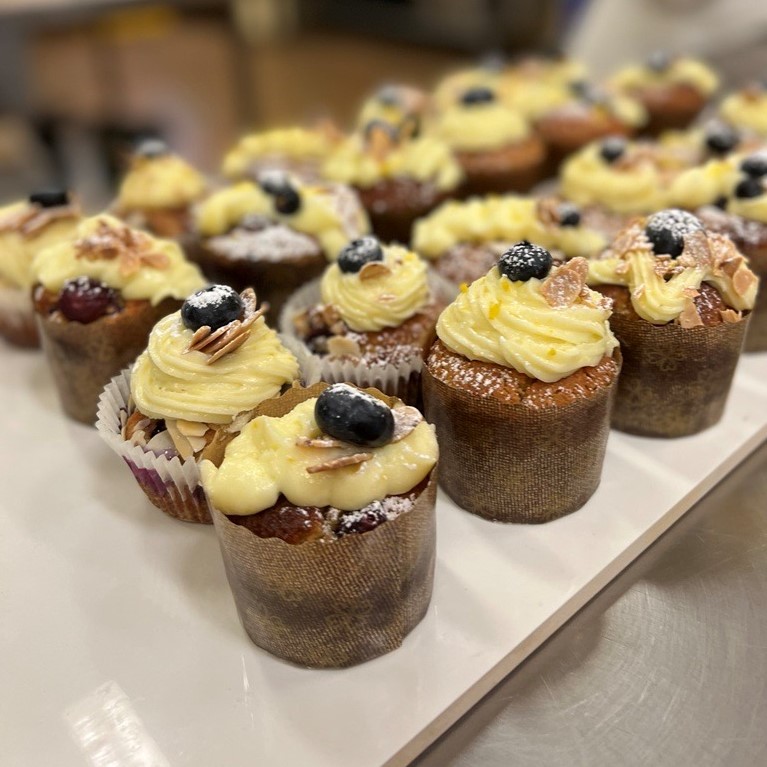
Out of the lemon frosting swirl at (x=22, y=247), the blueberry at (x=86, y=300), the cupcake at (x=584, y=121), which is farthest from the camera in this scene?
the cupcake at (x=584, y=121)

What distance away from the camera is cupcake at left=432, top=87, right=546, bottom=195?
13.3 feet

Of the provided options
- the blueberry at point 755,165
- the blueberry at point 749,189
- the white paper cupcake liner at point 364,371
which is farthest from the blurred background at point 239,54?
the blueberry at point 749,189

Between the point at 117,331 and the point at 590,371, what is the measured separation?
1.45 metres

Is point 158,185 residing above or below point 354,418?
below

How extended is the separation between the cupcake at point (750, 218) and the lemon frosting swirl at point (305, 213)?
4.21ft

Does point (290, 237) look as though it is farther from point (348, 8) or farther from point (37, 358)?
point (348, 8)

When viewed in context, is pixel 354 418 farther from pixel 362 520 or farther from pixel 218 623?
pixel 218 623

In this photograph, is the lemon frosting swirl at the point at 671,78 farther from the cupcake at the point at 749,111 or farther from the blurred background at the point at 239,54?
the blurred background at the point at 239,54

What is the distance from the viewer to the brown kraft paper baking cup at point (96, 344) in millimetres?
2613

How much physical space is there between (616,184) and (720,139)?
1.76ft

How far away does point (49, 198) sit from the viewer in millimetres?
3156

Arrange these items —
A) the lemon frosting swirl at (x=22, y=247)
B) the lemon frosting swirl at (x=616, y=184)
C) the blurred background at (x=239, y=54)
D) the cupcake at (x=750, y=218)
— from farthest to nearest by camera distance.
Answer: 1. the blurred background at (x=239, y=54)
2. the lemon frosting swirl at (x=616, y=184)
3. the lemon frosting swirl at (x=22, y=247)
4. the cupcake at (x=750, y=218)

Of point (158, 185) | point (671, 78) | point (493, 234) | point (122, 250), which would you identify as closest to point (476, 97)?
point (493, 234)

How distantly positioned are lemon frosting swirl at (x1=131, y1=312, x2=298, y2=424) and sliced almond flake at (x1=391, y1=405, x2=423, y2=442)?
445 millimetres
